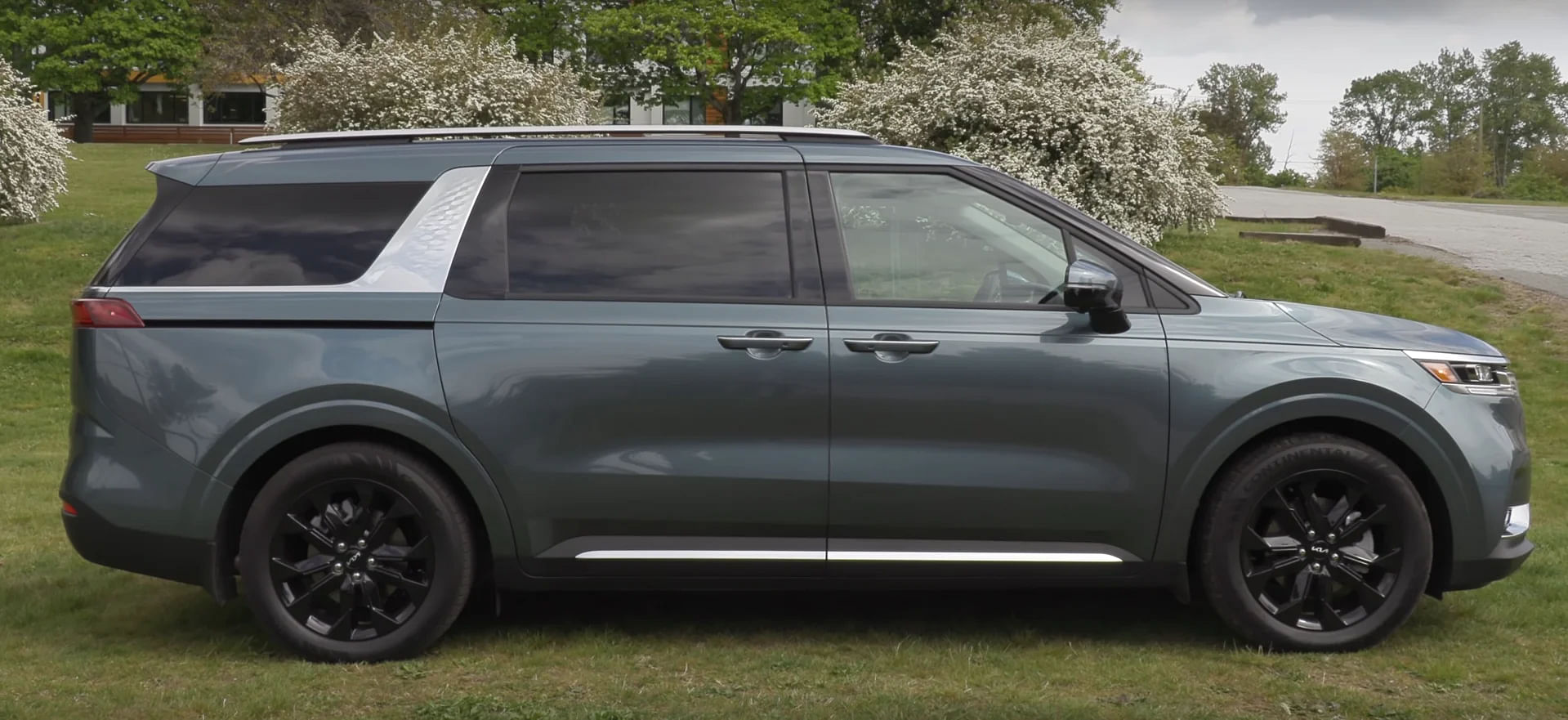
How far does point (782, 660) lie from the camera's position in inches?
203

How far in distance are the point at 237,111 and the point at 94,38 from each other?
1761cm

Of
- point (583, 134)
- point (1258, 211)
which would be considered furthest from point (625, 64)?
point (583, 134)

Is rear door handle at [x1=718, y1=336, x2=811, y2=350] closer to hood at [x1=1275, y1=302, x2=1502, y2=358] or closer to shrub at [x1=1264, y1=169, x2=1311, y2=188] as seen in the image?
hood at [x1=1275, y1=302, x2=1502, y2=358]

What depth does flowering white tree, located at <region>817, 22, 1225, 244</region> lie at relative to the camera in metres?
15.8

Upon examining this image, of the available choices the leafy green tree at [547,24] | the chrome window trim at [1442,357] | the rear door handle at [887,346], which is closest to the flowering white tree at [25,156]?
the rear door handle at [887,346]

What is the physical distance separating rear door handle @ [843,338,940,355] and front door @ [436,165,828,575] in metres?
0.10

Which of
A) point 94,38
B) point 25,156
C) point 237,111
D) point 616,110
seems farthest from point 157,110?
point 25,156

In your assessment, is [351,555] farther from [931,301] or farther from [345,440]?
[931,301]

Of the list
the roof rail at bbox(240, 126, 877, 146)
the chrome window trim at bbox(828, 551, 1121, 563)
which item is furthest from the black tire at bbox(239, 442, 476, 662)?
the chrome window trim at bbox(828, 551, 1121, 563)

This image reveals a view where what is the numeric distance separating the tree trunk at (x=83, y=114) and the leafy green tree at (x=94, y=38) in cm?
37

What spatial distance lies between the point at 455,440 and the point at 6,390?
32.0 feet

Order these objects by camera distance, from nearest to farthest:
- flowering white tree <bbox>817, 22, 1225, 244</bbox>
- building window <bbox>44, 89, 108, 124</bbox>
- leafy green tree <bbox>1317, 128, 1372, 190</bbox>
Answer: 1. flowering white tree <bbox>817, 22, 1225, 244</bbox>
2. building window <bbox>44, 89, 108, 124</bbox>
3. leafy green tree <bbox>1317, 128, 1372, 190</bbox>

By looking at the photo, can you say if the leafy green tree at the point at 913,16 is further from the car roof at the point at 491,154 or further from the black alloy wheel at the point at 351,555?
the black alloy wheel at the point at 351,555

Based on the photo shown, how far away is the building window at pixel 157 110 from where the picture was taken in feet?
237
